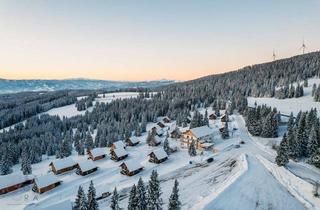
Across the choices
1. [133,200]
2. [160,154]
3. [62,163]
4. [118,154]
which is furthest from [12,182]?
[133,200]

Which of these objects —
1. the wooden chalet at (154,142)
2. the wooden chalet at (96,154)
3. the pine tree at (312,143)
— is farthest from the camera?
the wooden chalet at (154,142)

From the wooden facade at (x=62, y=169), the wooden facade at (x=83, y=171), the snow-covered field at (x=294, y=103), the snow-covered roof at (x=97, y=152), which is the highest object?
the snow-covered field at (x=294, y=103)

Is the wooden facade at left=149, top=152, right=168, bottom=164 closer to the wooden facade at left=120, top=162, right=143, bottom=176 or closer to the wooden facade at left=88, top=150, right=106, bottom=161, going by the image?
the wooden facade at left=120, top=162, right=143, bottom=176

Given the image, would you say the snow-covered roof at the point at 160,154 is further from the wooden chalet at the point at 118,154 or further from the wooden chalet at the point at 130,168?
the wooden chalet at the point at 118,154

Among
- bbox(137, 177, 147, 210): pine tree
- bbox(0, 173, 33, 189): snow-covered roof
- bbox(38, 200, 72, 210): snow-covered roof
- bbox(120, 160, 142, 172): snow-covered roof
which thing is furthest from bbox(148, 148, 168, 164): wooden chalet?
bbox(137, 177, 147, 210): pine tree

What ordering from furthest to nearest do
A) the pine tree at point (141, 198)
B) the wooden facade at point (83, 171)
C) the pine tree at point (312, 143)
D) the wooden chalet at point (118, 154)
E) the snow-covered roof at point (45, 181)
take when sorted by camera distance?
the wooden chalet at point (118, 154) → the wooden facade at point (83, 171) → the pine tree at point (312, 143) → the snow-covered roof at point (45, 181) → the pine tree at point (141, 198)

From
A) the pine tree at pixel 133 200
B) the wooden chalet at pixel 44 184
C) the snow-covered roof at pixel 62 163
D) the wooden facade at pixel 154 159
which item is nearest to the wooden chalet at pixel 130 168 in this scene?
the wooden facade at pixel 154 159
